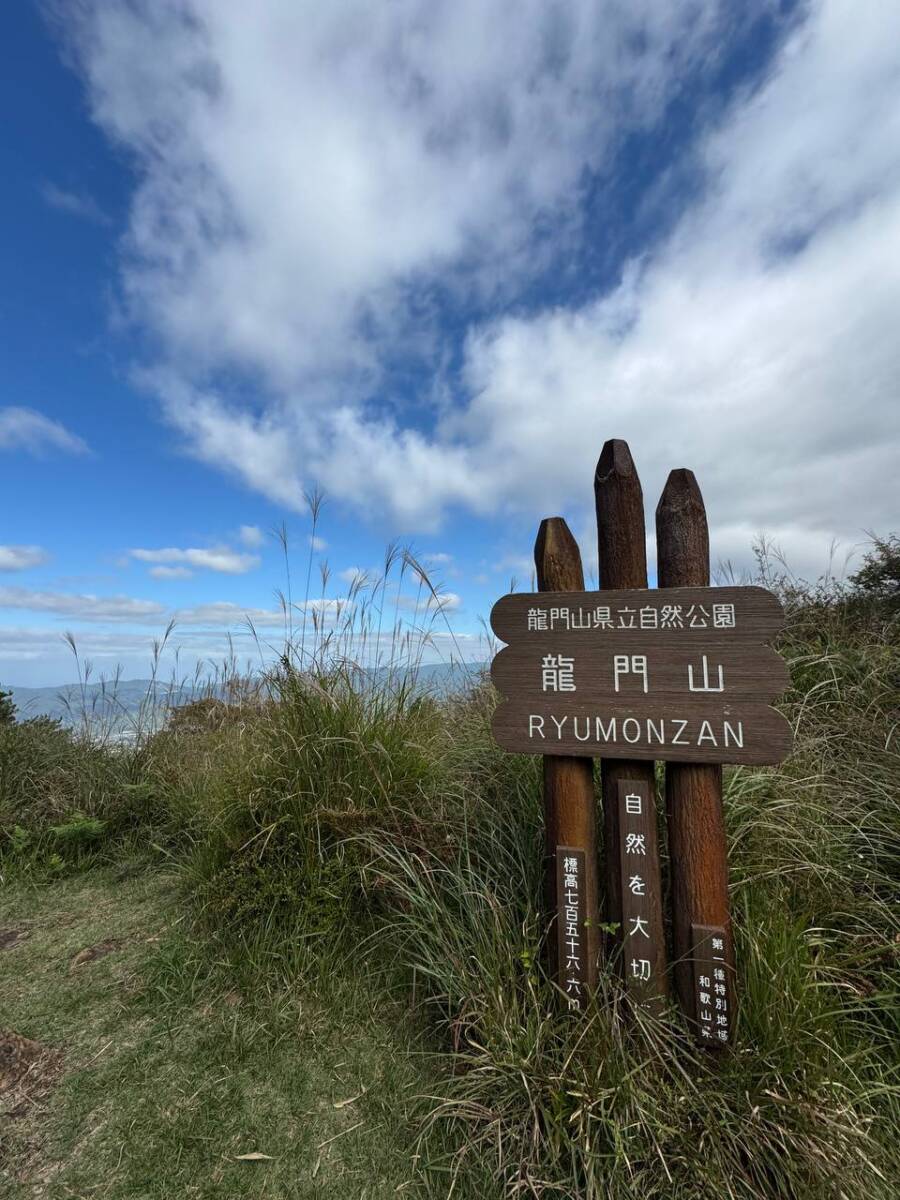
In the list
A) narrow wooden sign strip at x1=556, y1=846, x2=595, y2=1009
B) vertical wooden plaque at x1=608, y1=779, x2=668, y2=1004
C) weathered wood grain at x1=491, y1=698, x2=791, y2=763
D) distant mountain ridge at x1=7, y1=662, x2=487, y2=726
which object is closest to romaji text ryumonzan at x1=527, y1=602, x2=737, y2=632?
weathered wood grain at x1=491, y1=698, x2=791, y2=763

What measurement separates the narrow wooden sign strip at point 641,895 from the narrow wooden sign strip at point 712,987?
107 millimetres

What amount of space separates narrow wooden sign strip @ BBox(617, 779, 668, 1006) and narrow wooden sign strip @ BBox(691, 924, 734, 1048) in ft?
0.35

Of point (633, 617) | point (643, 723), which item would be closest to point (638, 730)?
point (643, 723)

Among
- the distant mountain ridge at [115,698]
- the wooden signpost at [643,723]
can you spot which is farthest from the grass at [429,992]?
the distant mountain ridge at [115,698]

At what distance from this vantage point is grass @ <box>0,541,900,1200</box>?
1.57 metres

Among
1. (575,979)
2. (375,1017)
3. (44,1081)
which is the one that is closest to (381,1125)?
(375,1017)

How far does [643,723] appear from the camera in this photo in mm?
1835

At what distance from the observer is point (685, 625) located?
6.03 ft

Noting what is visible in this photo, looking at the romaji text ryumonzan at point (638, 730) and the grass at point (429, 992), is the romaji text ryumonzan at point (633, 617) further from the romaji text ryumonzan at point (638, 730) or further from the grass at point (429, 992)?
the grass at point (429, 992)

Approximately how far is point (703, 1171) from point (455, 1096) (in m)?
0.77

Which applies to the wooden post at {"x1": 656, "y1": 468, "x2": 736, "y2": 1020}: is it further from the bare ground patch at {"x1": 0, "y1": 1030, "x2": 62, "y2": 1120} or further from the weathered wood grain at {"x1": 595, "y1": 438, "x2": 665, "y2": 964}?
the bare ground patch at {"x1": 0, "y1": 1030, "x2": 62, "y2": 1120}

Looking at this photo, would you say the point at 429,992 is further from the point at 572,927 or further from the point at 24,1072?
the point at 24,1072

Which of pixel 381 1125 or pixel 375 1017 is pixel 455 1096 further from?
→ pixel 375 1017

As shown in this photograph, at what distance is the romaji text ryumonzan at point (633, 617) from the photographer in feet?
5.94
